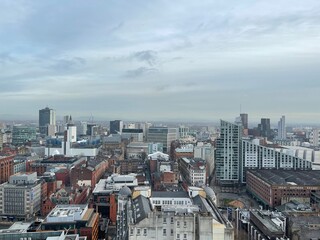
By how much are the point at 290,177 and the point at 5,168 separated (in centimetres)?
3005

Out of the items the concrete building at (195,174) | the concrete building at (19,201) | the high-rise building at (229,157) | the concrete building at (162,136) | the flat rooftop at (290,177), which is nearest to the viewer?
the concrete building at (19,201)

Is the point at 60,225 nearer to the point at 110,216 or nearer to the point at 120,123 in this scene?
the point at 110,216

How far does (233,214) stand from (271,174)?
551 inches

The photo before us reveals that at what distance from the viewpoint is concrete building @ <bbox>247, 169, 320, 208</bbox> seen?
37.4m

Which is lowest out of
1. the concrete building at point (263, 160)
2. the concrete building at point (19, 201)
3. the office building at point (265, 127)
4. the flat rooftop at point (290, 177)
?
the concrete building at point (19, 201)

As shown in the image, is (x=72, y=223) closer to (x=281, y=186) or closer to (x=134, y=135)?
(x=281, y=186)

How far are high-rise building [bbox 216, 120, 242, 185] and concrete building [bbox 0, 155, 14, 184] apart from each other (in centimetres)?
2386

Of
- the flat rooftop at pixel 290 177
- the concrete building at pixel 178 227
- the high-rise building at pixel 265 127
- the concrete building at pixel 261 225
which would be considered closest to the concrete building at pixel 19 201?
the concrete building at pixel 261 225

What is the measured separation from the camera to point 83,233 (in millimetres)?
24812

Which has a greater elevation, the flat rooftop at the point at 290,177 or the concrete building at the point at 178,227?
the concrete building at the point at 178,227

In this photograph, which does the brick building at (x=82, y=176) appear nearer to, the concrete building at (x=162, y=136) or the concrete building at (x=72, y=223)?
the concrete building at (x=72, y=223)

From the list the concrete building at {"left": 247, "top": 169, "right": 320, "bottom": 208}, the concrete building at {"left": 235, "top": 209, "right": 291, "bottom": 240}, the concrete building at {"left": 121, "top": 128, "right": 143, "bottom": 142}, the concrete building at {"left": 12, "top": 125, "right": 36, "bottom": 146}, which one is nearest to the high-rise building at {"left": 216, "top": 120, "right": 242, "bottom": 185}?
the concrete building at {"left": 247, "top": 169, "right": 320, "bottom": 208}

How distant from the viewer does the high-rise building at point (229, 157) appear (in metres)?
50.1

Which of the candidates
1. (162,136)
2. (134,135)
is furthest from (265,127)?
(134,135)
